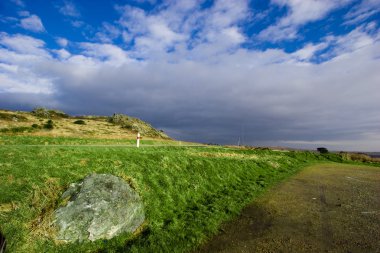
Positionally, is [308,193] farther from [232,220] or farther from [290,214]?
[232,220]

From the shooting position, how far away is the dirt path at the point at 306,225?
31.9 feet

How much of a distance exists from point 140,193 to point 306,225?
7208mm

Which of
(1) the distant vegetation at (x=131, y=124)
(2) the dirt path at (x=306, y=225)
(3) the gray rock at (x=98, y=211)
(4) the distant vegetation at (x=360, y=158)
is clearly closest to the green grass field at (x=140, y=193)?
(3) the gray rock at (x=98, y=211)

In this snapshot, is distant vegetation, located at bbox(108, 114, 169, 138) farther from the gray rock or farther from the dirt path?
the gray rock

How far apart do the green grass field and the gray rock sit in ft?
1.04

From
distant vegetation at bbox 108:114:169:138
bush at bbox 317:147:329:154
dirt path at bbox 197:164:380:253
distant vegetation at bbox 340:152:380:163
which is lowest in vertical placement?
dirt path at bbox 197:164:380:253

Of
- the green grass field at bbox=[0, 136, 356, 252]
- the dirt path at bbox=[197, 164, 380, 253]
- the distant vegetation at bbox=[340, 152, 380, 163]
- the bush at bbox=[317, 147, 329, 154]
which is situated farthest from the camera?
the bush at bbox=[317, 147, 329, 154]

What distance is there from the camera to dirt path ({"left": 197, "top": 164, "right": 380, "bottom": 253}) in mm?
9734

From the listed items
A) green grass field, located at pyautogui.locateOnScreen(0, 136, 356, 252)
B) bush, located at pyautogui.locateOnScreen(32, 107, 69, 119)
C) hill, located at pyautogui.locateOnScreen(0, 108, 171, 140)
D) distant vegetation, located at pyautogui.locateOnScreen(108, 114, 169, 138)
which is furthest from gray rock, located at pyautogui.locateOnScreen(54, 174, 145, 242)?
bush, located at pyautogui.locateOnScreen(32, 107, 69, 119)

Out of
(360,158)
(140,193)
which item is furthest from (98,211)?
(360,158)

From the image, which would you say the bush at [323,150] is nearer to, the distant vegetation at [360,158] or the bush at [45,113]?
the distant vegetation at [360,158]

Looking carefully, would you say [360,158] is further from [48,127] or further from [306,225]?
[48,127]

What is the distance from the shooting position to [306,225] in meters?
11.6

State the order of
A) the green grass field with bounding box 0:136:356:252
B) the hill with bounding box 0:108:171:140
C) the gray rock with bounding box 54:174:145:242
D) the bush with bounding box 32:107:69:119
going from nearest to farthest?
the green grass field with bounding box 0:136:356:252
the gray rock with bounding box 54:174:145:242
the hill with bounding box 0:108:171:140
the bush with bounding box 32:107:69:119
